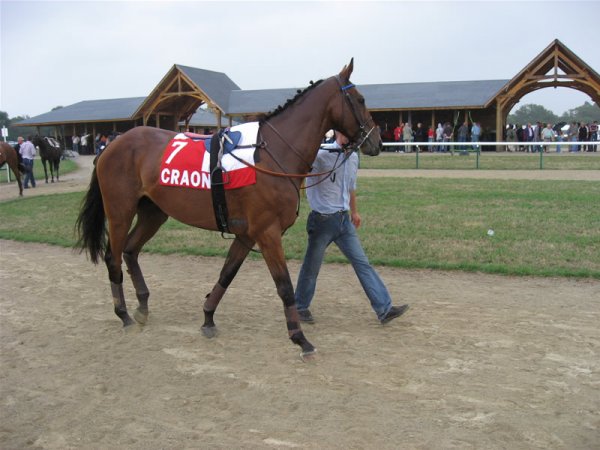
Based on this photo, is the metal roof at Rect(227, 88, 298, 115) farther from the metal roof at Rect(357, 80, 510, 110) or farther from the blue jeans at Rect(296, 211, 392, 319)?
the blue jeans at Rect(296, 211, 392, 319)

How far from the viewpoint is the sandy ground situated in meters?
3.35

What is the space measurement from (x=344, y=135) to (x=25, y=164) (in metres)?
18.0

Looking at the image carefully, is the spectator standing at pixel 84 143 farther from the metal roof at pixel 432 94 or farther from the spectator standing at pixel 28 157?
the spectator standing at pixel 28 157

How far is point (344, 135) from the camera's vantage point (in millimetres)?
4895

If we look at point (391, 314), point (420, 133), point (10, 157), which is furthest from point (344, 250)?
point (420, 133)

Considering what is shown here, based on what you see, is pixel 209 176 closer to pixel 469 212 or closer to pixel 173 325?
pixel 173 325

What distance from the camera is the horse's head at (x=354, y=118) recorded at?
4750 mm

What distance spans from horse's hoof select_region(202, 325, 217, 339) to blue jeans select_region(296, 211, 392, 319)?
0.97 metres

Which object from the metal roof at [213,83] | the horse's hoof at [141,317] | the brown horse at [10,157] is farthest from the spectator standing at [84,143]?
the horse's hoof at [141,317]

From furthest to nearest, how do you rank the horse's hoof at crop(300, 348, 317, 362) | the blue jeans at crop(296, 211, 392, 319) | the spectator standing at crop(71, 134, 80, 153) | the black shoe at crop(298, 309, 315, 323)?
the spectator standing at crop(71, 134, 80, 153)
the black shoe at crop(298, 309, 315, 323)
the blue jeans at crop(296, 211, 392, 319)
the horse's hoof at crop(300, 348, 317, 362)

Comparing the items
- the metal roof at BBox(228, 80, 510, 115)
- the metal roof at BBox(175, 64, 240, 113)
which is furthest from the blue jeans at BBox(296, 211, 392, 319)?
the metal roof at BBox(175, 64, 240, 113)

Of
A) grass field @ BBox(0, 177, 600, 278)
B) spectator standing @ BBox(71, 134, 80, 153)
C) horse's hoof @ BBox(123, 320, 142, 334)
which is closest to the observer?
horse's hoof @ BBox(123, 320, 142, 334)

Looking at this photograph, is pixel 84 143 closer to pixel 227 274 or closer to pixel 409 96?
pixel 409 96

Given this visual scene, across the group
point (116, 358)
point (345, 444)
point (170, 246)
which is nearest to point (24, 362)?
point (116, 358)
